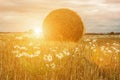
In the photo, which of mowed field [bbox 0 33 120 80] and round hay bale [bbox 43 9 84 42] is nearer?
mowed field [bbox 0 33 120 80]

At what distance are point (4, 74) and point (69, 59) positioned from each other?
2229 millimetres

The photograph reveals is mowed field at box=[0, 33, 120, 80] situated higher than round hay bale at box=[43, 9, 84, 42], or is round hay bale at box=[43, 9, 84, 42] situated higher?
round hay bale at box=[43, 9, 84, 42]

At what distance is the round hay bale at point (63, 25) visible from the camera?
21.1 metres

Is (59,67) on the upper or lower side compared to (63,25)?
lower

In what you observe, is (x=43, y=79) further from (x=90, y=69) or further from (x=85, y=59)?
(x=85, y=59)

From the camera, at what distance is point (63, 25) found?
21312 millimetres

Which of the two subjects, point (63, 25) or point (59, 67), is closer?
point (59, 67)

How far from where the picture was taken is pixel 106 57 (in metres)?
9.95

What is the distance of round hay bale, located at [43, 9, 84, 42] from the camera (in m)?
21.1

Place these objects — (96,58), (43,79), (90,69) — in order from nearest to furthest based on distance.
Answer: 1. (43,79)
2. (90,69)
3. (96,58)

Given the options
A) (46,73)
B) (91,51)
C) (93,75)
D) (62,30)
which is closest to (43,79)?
(46,73)

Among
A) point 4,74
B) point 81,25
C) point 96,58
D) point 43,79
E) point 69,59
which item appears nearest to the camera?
point 43,79

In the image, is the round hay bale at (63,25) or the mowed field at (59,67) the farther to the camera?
the round hay bale at (63,25)

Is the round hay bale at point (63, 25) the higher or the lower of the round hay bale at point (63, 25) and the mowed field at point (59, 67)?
the higher
